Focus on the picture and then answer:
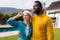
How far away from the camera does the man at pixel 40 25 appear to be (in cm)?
327

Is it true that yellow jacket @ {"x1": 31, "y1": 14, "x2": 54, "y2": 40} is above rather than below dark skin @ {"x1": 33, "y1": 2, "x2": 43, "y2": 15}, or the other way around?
below

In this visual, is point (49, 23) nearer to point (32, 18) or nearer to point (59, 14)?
point (32, 18)

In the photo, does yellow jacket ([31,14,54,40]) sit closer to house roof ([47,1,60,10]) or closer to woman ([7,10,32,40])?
woman ([7,10,32,40])

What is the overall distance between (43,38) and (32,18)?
0.34 meters

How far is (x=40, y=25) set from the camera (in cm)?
329

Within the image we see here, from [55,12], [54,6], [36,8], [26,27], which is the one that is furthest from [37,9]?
[54,6]

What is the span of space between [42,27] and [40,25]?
0.14ft

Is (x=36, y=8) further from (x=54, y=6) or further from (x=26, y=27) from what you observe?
(x=54, y=6)

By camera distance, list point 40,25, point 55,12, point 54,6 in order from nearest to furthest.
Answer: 1. point 40,25
2. point 55,12
3. point 54,6

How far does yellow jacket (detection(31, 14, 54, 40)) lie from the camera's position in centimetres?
326

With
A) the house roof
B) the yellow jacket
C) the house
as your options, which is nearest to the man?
the yellow jacket

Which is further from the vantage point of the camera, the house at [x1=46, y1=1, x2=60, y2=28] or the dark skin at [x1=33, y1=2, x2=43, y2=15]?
the house at [x1=46, y1=1, x2=60, y2=28]

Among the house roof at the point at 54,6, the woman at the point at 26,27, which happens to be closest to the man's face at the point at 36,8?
the woman at the point at 26,27

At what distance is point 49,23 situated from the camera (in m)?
3.26
